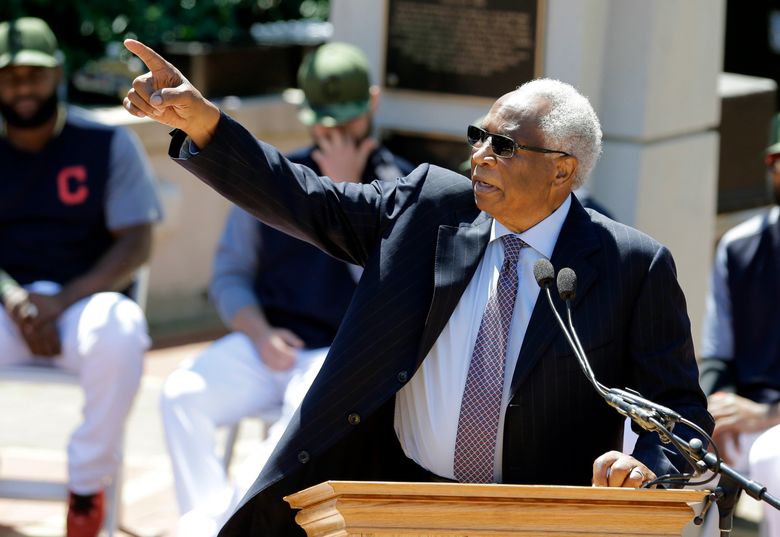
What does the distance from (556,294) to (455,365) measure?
311 millimetres

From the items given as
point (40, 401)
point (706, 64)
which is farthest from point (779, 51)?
point (40, 401)

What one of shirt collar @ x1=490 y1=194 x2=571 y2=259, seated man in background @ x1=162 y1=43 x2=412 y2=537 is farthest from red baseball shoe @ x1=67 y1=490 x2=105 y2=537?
shirt collar @ x1=490 y1=194 x2=571 y2=259

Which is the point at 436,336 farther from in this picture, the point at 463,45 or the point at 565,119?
the point at 463,45

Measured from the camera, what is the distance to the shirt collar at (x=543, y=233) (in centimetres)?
358

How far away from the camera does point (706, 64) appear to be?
6266 mm

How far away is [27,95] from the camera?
571 cm

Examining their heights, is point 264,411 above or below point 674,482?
below

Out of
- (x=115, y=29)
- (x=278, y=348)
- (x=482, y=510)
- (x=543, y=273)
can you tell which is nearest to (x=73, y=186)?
(x=278, y=348)

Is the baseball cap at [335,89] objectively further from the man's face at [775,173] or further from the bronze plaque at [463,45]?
the man's face at [775,173]

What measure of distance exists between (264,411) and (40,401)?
2.23m

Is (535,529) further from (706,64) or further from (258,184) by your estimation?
(706,64)

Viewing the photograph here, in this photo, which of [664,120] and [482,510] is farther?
[664,120]

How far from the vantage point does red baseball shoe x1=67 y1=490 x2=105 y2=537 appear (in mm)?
5246

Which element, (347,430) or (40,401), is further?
(40,401)
